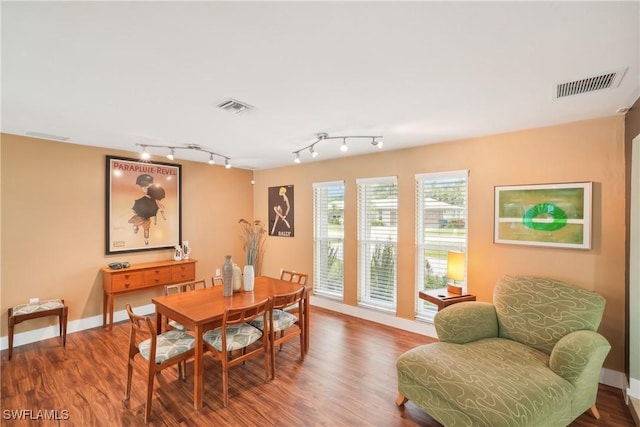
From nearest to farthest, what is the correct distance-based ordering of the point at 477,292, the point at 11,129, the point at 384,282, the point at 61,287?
the point at 11,129 → the point at 477,292 → the point at 61,287 → the point at 384,282

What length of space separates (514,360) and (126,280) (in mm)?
4490

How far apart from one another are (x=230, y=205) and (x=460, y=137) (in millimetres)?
4164

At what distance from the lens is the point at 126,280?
3.89 m

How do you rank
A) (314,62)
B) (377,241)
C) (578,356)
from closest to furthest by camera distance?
(314,62)
(578,356)
(377,241)

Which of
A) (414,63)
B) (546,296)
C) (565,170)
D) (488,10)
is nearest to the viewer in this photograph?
(488,10)

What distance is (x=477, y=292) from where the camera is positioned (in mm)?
3402

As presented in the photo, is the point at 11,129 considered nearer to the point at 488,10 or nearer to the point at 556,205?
the point at 488,10

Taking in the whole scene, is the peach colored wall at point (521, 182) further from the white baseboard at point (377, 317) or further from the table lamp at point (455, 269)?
the table lamp at point (455, 269)

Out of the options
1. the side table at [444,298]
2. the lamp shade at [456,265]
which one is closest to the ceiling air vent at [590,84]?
the lamp shade at [456,265]

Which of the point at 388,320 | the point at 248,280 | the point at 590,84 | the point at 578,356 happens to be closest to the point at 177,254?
the point at 248,280

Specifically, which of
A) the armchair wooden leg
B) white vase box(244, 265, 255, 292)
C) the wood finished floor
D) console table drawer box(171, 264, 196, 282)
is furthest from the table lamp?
console table drawer box(171, 264, 196, 282)


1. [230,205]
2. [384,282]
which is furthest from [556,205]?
[230,205]

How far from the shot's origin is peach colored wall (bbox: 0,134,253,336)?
3.38 metres

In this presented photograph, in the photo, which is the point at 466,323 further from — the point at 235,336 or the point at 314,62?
the point at 314,62
